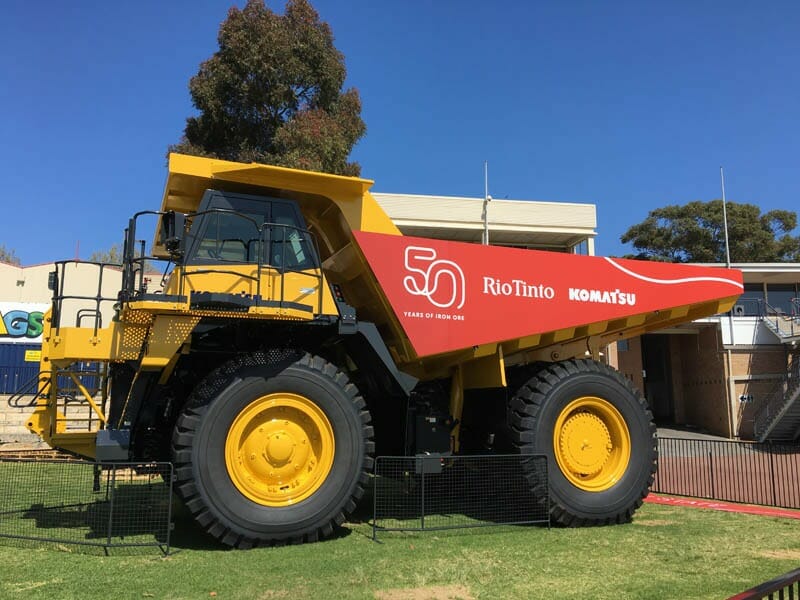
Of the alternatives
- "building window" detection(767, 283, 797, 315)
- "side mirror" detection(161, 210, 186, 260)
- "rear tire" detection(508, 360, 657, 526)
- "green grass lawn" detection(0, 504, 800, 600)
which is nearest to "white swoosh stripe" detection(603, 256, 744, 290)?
"rear tire" detection(508, 360, 657, 526)

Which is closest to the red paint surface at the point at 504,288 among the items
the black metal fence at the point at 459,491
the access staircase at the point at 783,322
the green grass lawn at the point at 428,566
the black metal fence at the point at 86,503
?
the black metal fence at the point at 459,491

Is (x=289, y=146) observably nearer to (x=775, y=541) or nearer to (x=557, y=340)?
(x=557, y=340)

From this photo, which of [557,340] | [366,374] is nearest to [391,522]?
[366,374]

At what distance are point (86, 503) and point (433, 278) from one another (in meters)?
5.10

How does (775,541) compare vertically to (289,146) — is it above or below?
below

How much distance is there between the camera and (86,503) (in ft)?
24.8

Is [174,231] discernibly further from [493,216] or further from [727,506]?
[493,216]

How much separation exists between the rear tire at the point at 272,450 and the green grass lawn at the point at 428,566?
291 mm

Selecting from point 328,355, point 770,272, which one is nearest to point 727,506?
point 328,355

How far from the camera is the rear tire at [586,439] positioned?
23.6 feet

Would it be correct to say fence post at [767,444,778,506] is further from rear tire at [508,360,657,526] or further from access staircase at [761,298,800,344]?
access staircase at [761,298,800,344]

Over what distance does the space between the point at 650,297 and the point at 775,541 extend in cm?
307

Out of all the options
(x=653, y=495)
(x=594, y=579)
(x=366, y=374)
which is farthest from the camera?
(x=653, y=495)

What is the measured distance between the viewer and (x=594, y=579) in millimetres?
5223
